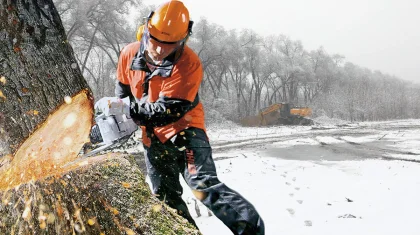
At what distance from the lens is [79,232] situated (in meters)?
1.78

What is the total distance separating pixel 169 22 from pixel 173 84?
466 mm

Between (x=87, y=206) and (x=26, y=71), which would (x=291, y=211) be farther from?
(x=26, y=71)

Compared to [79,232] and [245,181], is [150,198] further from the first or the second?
[245,181]

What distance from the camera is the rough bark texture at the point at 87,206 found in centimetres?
172

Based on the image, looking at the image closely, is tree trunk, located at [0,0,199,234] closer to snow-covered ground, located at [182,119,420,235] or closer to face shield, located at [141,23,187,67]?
face shield, located at [141,23,187,67]

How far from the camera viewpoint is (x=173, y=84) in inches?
95.6

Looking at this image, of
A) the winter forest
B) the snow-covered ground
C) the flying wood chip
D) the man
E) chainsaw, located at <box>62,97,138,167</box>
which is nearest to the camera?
the flying wood chip

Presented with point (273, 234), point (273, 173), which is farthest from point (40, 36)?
point (273, 173)

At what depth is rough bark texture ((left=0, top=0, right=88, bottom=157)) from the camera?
2.30 metres

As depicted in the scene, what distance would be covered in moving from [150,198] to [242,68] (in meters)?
33.4

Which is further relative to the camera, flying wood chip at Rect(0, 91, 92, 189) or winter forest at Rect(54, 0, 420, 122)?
winter forest at Rect(54, 0, 420, 122)

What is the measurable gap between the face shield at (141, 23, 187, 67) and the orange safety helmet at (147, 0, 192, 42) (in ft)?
0.13

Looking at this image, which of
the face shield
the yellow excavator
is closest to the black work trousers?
the face shield

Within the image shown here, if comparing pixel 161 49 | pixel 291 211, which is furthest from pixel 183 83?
pixel 291 211
